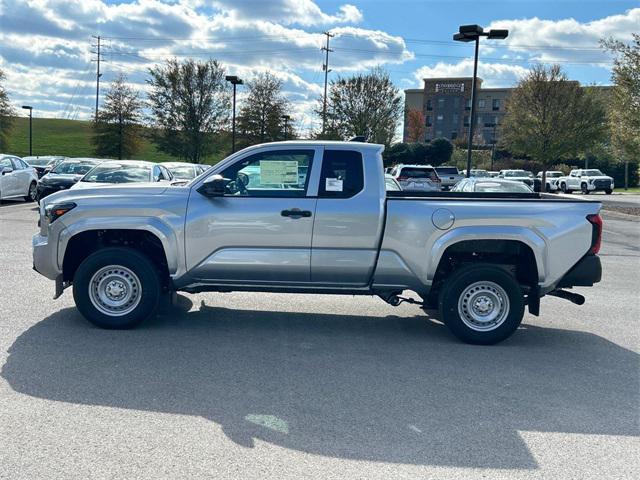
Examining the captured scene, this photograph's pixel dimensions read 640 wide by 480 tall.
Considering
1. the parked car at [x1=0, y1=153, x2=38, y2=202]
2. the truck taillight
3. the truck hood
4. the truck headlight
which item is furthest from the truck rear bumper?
the parked car at [x1=0, y1=153, x2=38, y2=202]

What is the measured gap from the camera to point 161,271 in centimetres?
684

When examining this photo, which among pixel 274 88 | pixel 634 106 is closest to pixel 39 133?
pixel 274 88

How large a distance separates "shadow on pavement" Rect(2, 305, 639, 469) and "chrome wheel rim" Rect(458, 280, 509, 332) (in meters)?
0.27

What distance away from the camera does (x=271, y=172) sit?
21.4ft

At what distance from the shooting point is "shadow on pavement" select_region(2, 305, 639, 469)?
4172mm

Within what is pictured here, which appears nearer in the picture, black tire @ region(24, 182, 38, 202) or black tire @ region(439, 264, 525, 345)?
black tire @ region(439, 264, 525, 345)

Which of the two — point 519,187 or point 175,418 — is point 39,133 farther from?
point 175,418

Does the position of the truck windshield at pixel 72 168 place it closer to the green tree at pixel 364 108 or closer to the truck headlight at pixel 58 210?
the truck headlight at pixel 58 210

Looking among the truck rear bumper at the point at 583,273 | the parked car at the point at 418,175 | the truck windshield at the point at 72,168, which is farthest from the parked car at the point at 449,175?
the truck rear bumper at the point at 583,273

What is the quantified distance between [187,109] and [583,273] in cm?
4154

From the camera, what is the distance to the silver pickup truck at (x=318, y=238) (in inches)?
247

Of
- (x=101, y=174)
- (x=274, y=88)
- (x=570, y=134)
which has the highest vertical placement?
(x=274, y=88)

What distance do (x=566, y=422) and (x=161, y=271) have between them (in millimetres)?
4384

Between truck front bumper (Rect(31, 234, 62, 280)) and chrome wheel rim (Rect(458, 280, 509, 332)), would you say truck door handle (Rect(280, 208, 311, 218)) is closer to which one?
chrome wheel rim (Rect(458, 280, 509, 332))
